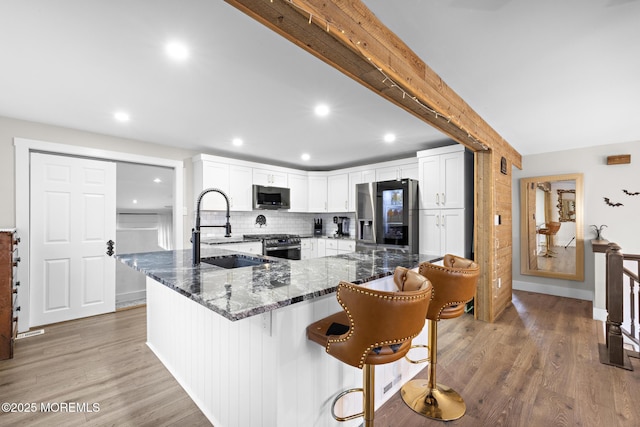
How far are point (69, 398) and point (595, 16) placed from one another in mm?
4117

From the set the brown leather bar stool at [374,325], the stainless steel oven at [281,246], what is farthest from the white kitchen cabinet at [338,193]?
the brown leather bar stool at [374,325]

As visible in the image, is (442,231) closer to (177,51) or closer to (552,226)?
(552,226)

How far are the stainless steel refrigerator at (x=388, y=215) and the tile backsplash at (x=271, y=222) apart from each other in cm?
110

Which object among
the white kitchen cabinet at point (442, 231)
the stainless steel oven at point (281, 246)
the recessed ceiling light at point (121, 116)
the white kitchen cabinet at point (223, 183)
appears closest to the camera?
the recessed ceiling light at point (121, 116)

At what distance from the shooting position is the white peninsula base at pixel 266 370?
1322 mm

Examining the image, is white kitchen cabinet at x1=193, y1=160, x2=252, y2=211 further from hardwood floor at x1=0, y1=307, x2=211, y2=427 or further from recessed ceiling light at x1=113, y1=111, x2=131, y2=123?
hardwood floor at x1=0, y1=307, x2=211, y2=427

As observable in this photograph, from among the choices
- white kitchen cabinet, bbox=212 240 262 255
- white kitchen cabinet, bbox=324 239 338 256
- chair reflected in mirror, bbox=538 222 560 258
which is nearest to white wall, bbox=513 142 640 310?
chair reflected in mirror, bbox=538 222 560 258

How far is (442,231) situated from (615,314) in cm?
179

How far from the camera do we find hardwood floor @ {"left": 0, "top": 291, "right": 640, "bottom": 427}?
70.8 inches

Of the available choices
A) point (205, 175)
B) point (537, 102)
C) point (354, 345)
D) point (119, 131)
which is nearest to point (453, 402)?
point (354, 345)

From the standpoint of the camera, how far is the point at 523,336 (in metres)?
2.99

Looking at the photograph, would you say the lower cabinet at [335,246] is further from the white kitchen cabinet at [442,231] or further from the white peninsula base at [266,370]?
the white peninsula base at [266,370]

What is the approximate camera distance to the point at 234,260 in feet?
8.80

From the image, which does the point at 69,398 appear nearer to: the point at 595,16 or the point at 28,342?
the point at 28,342
